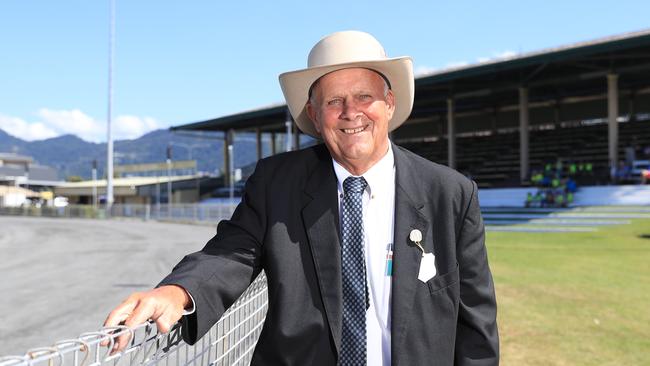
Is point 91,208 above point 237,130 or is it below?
below

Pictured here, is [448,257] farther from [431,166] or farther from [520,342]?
[520,342]

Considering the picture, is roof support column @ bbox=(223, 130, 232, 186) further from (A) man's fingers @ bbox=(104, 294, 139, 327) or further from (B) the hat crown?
(A) man's fingers @ bbox=(104, 294, 139, 327)

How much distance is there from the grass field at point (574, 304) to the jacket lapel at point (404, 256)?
14.1ft

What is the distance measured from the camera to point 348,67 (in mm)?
2715

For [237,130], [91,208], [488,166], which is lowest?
[91,208]

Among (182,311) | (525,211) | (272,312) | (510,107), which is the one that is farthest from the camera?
(510,107)

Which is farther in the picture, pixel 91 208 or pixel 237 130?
pixel 237 130

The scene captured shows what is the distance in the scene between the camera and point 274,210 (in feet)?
8.47

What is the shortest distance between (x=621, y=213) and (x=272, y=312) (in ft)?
94.0

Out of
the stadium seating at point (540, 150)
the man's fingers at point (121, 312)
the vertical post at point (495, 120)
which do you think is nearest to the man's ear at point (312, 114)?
the man's fingers at point (121, 312)

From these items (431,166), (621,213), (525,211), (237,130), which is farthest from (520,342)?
(237,130)

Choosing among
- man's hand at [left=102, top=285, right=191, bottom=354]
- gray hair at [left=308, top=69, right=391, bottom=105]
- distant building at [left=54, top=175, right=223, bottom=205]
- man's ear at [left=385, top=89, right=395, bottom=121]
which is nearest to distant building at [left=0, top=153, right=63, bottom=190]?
distant building at [left=54, top=175, right=223, bottom=205]

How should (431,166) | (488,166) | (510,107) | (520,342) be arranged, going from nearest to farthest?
(431,166) → (520,342) → (488,166) → (510,107)

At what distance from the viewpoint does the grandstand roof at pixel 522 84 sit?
34.2 m
